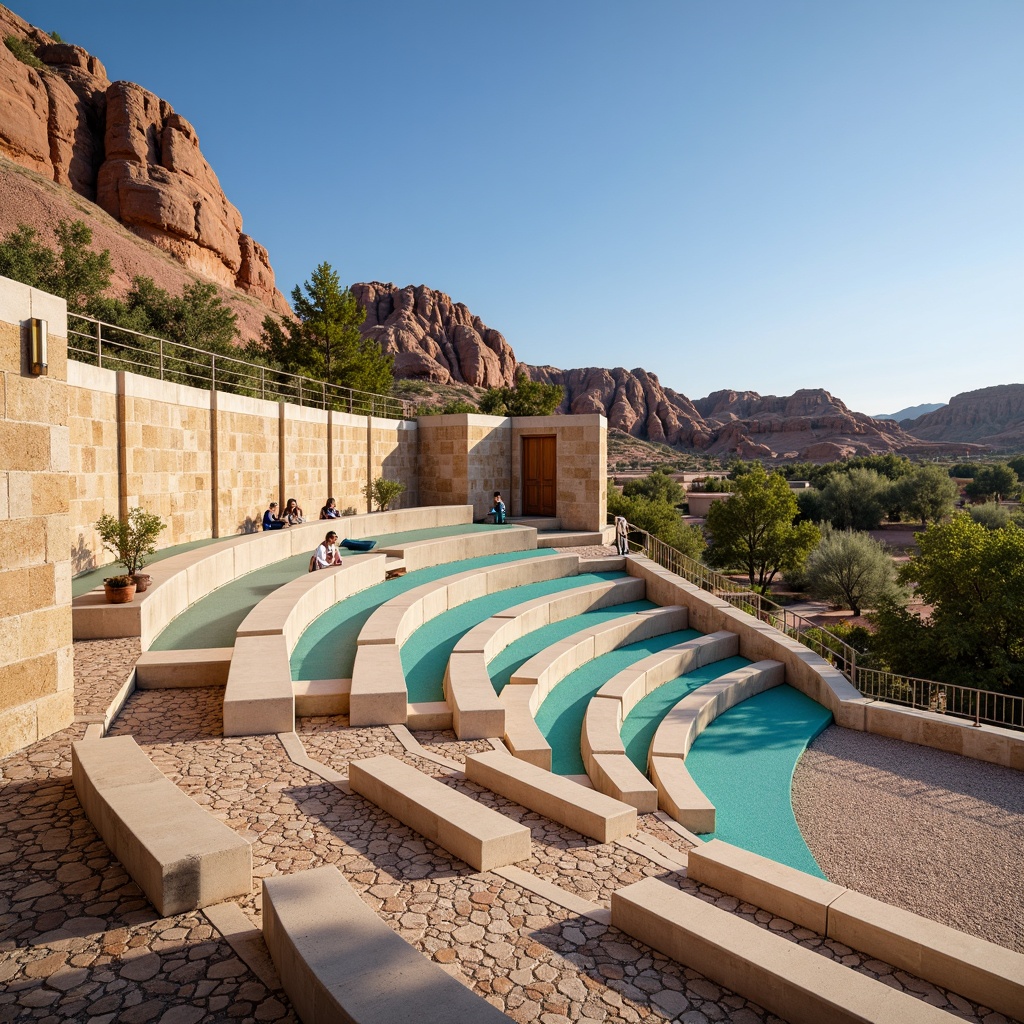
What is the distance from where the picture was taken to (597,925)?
382cm

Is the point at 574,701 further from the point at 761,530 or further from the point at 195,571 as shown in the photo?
the point at 761,530

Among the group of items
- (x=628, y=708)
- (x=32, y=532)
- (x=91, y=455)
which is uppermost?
(x=91, y=455)

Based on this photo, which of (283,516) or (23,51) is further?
(23,51)

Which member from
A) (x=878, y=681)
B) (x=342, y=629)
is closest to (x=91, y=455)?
(x=342, y=629)

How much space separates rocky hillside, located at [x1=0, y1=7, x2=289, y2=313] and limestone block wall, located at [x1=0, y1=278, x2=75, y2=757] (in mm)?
55542

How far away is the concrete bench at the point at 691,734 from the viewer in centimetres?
757

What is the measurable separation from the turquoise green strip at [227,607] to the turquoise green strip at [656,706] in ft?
17.3

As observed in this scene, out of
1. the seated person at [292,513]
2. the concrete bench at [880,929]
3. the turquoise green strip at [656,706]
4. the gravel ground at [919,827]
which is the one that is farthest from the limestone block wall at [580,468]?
the concrete bench at [880,929]

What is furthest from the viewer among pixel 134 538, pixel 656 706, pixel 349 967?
pixel 656 706

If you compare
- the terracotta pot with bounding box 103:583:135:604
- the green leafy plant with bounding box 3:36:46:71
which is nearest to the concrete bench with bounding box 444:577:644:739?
the terracotta pot with bounding box 103:583:135:604

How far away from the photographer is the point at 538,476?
2431 cm

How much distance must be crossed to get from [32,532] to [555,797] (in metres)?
5.01

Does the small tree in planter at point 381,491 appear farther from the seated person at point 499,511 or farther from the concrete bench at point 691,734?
the concrete bench at point 691,734

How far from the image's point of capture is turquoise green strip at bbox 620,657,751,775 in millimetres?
9820
